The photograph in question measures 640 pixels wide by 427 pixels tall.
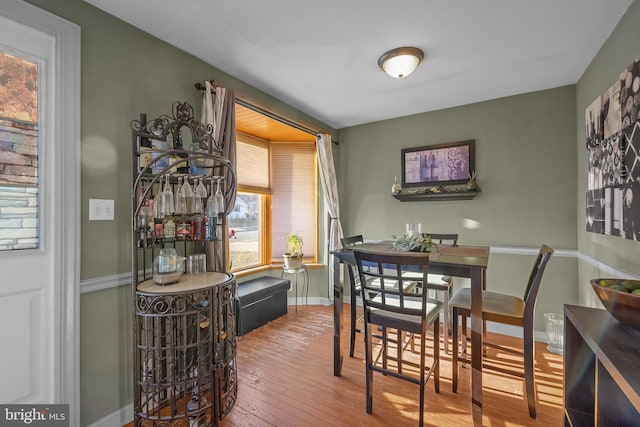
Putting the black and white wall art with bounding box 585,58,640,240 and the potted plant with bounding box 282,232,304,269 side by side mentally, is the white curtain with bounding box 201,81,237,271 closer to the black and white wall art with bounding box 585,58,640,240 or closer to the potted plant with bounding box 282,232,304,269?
the potted plant with bounding box 282,232,304,269

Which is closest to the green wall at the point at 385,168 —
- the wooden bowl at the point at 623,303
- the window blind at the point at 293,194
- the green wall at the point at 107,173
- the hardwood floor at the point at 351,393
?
the green wall at the point at 107,173

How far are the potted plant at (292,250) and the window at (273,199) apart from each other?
87 millimetres

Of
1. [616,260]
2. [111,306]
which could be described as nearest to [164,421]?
[111,306]

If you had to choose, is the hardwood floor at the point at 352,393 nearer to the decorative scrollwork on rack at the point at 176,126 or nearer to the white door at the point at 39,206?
the white door at the point at 39,206

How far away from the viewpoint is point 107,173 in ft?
6.02

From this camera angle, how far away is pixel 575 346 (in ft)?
4.27

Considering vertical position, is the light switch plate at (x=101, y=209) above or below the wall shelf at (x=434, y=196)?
below

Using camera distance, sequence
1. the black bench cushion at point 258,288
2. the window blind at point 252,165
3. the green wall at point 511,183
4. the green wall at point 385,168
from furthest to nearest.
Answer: the window blind at point 252,165, the black bench cushion at point 258,288, the green wall at point 511,183, the green wall at point 385,168

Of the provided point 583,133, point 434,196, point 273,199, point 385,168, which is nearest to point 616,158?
point 583,133

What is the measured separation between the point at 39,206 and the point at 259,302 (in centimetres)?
216

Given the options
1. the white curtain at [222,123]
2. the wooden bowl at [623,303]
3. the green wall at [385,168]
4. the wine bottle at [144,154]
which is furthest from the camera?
the white curtain at [222,123]

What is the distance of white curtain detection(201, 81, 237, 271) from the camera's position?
2393 mm

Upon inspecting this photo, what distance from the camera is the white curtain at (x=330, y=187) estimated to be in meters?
4.02

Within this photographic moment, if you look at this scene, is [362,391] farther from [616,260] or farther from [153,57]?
[153,57]
